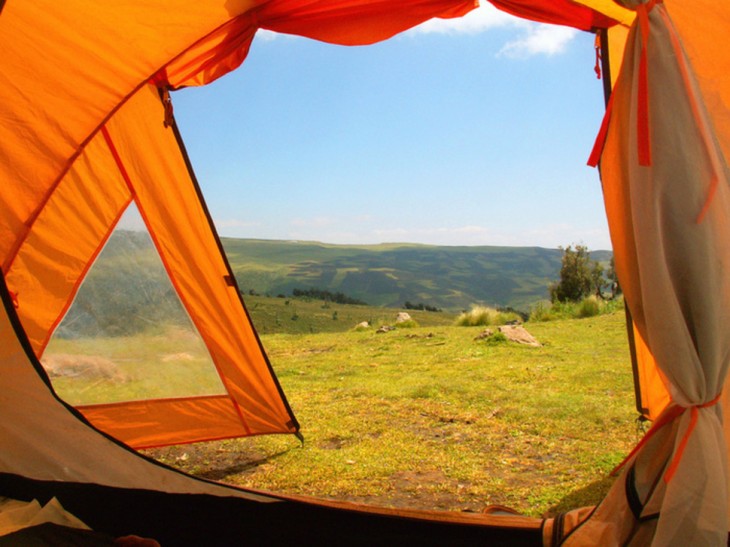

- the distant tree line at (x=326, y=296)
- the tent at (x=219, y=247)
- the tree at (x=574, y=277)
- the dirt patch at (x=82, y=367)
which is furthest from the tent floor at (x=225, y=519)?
the distant tree line at (x=326, y=296)

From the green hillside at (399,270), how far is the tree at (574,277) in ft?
89.7

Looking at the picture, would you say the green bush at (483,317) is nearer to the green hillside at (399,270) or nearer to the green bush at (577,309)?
the green bush at (577,309)

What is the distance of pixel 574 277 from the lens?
48.9ft

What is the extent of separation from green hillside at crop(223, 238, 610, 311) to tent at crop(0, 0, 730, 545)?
3847cm

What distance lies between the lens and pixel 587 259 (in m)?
15.2

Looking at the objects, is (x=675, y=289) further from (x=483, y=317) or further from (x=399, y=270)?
(x=399, y=270)

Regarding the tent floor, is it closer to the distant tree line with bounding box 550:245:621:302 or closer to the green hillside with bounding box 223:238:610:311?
the distant tree line with bounding box 550:245:621:302

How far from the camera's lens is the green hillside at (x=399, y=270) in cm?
4922

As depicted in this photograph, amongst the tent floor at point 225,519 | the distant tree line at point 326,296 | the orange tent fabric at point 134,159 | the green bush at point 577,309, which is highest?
the orange tent fabric at point 134,159

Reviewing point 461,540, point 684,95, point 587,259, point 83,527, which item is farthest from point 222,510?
point 587,259

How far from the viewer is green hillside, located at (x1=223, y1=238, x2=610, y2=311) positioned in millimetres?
49219

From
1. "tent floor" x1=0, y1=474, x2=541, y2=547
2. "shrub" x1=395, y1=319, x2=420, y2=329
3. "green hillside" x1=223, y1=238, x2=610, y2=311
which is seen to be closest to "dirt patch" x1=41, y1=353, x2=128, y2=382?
"tent floor" x1=0, y1=474, x2=541, y2=547

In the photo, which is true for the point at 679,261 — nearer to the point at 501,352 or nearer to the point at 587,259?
the point at 501,352

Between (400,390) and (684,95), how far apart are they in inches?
164
